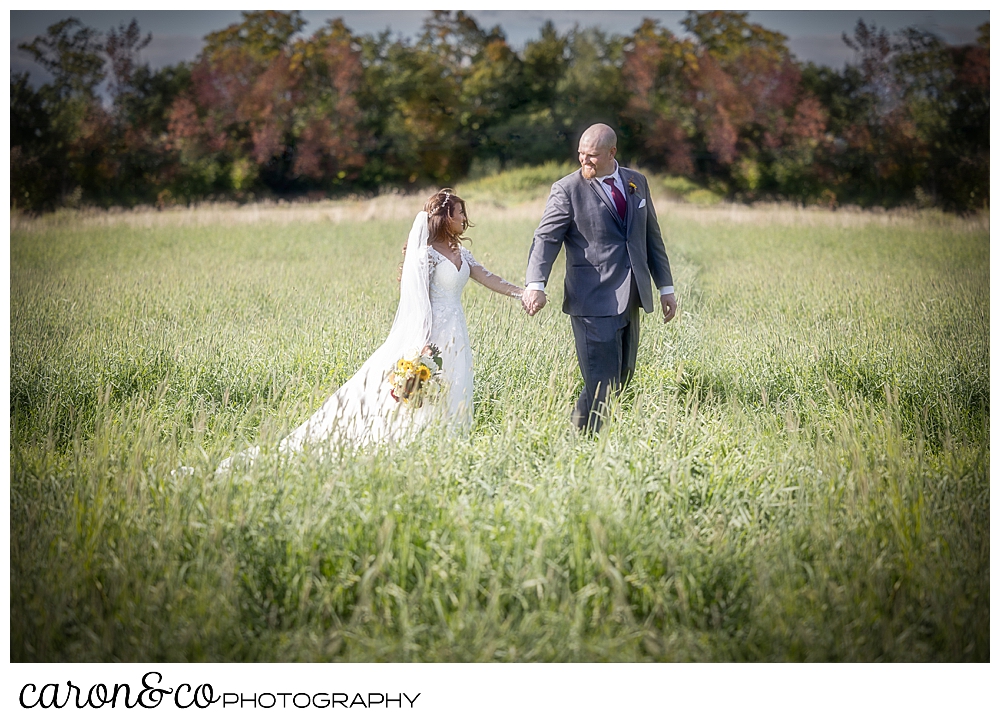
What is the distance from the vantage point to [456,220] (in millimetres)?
3576

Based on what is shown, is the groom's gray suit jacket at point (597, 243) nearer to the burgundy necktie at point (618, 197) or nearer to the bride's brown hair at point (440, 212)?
the burgundy necktie at point (618, 197)

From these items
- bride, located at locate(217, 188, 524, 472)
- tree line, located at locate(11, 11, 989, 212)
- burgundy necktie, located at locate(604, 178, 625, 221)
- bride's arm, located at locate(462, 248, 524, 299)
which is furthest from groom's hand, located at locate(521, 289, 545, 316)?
tree line, located at locate(11, 11, 989, 212)

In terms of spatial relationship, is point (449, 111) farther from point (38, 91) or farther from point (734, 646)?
point (734, 646)

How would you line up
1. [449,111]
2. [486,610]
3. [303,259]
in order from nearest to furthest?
1. [486,610]
2. [303,259]
3. [449,111]

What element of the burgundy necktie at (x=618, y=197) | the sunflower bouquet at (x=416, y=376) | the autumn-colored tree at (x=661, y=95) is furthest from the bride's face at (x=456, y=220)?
the autumn-colored tree at (x=661, y=95)

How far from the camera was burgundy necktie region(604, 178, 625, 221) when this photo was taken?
3607mm

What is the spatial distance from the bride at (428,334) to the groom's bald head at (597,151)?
2.04 ft

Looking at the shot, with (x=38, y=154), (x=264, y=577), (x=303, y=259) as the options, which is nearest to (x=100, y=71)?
(x=38, y=154)

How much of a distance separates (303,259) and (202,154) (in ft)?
25.2

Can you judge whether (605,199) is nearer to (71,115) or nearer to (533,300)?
(533,300)

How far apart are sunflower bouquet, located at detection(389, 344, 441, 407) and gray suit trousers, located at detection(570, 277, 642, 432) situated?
70 centimetres

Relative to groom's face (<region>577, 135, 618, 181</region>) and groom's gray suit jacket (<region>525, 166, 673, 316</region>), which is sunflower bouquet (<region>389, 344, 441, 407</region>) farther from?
groom's face (<region>577, 135, 618, 181</region>)

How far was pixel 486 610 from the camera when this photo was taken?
7.86 feet
